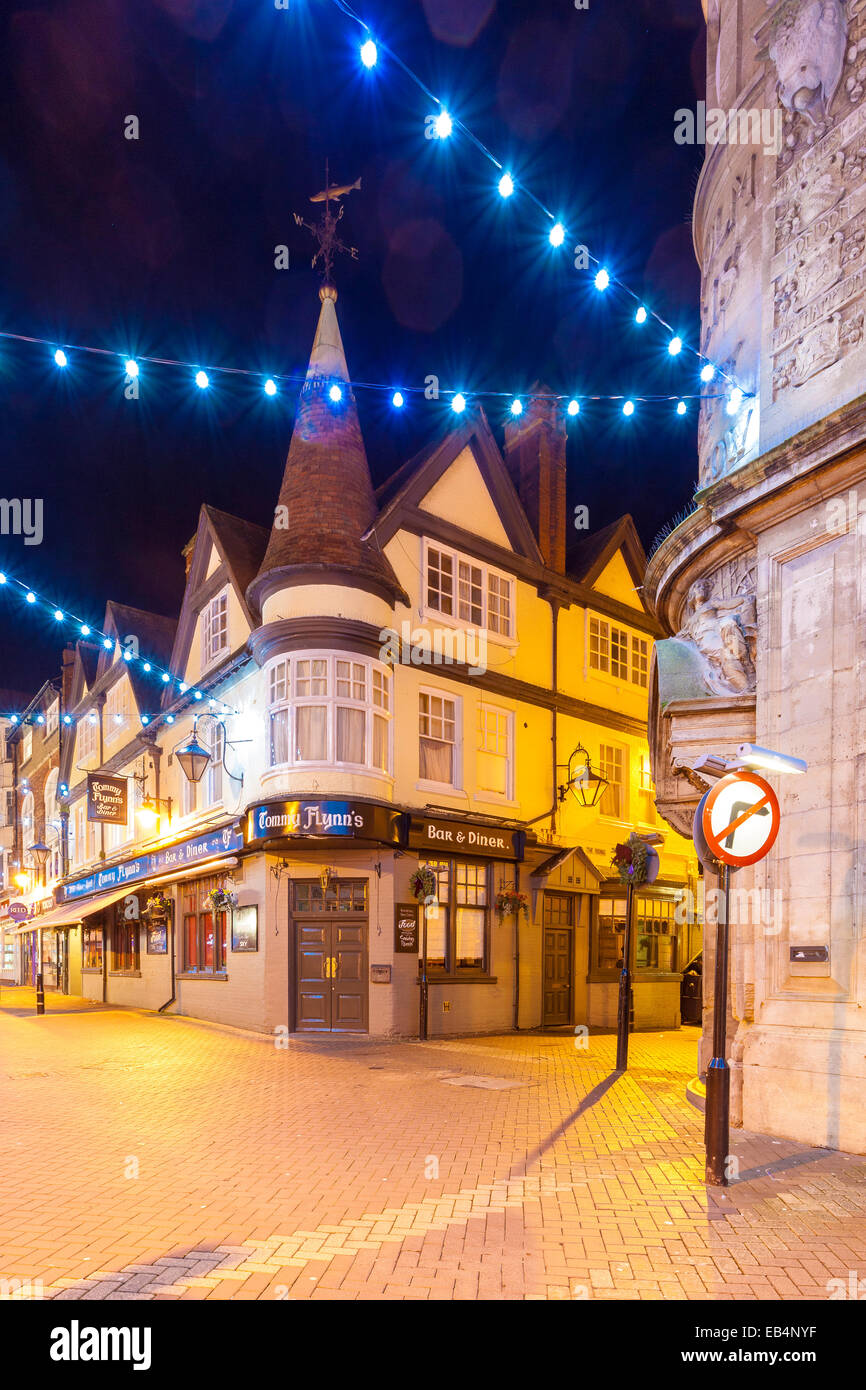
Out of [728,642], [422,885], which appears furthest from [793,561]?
[422,885]

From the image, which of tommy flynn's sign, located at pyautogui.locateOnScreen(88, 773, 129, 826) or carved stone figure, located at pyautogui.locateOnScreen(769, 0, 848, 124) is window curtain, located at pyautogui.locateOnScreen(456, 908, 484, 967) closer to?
tommy flynn's sign, located at pyautogui.locateOnScreen(88, 773, 129, 826)

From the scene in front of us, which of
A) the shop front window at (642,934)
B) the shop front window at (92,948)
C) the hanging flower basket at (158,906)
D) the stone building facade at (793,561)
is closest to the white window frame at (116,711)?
the shop front window at (92,948)

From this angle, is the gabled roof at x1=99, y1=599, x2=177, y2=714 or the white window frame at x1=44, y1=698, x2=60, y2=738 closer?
the gabled roof at x1=99, y1=599, x2=177, y2=714

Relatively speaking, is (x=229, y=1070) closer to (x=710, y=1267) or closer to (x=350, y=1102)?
(x=350, y=1102)

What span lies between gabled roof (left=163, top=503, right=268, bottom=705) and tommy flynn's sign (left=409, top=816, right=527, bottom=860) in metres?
5.39

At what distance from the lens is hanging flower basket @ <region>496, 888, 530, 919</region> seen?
17969 mm

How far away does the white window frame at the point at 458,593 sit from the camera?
17797 millimetres

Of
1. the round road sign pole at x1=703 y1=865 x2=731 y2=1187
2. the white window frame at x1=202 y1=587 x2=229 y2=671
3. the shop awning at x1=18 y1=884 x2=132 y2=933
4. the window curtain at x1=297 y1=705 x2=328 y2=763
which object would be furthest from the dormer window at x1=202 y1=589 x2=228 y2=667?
the round road sign pole at x1=703 y1=865 x2=731 y2=1187

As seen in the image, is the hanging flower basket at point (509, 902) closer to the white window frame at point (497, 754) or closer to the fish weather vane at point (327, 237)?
the white window frame at point (497, 754)

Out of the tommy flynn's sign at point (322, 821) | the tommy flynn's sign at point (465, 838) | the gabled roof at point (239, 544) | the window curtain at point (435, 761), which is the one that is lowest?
the tommy flynn's sign at point (465, 838)

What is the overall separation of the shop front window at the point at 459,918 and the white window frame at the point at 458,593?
486 centimetres

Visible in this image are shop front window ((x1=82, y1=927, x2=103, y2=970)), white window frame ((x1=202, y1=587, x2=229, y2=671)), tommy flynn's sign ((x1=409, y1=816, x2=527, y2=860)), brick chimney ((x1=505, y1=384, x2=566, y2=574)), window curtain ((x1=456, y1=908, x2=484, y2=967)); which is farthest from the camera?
shop front window ((x1=82, y1=927, x2=103, y2=970))

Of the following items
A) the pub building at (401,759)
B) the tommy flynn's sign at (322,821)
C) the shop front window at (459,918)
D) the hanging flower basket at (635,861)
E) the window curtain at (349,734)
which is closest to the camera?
the hanging flower basket at (635,861)

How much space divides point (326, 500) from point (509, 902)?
28.7 feet
